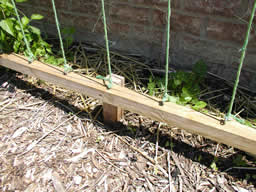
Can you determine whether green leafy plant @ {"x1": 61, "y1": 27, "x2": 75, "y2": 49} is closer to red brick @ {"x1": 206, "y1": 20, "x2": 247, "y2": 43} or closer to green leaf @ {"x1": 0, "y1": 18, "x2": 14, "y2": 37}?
green leaf @ {"x1": 0, "y1": 18, "x2": 14, "y2": 37}

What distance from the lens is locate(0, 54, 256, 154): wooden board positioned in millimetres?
1203

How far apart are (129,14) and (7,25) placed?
0.98 metres

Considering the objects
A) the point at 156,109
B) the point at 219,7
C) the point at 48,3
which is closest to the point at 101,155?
the point at 156,109

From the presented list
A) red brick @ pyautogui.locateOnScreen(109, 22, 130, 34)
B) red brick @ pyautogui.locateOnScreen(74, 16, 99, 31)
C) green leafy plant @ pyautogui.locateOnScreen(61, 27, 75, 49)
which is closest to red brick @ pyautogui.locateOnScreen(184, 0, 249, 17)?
red brick @ pyautogui.locateOnScreen(109, 22, 130, 34)

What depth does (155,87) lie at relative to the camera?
191 cm

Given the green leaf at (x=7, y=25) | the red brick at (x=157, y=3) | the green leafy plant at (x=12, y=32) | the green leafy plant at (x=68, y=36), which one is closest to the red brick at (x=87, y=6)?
the green leafy plant at (x=68, y=36)

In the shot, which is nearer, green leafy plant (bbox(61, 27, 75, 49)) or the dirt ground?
the dirt ground

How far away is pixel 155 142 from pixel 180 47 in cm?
90

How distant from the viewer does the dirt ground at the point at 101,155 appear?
133cm

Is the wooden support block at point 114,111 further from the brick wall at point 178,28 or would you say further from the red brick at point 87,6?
the red brick at point 87,6

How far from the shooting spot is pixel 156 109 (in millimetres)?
1340

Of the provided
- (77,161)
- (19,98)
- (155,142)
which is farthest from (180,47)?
(19,98)

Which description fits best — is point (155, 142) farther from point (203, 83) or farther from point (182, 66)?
point (182, 66)

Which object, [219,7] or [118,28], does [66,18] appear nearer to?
[118,28]
